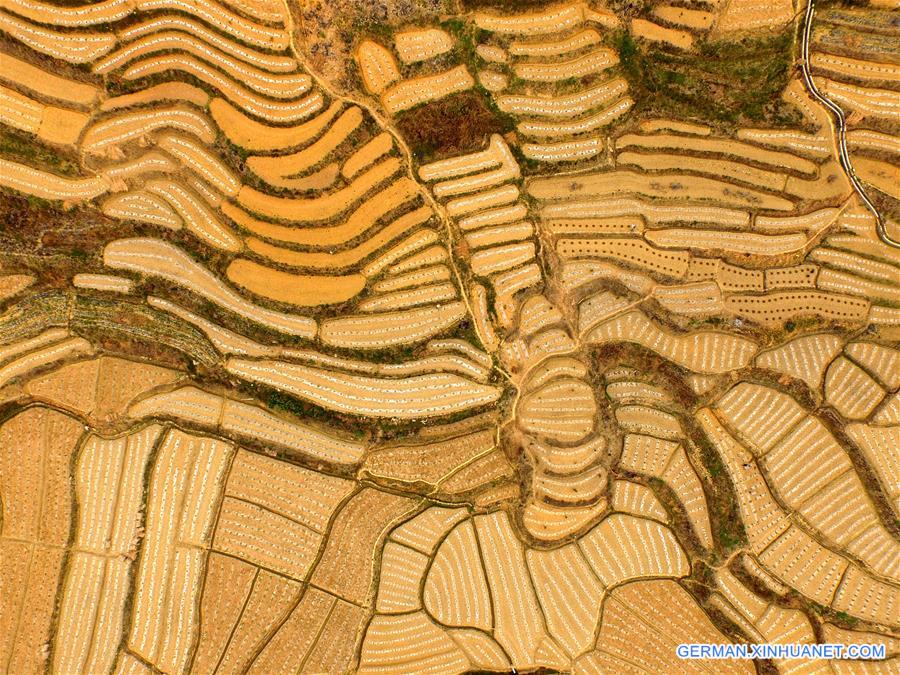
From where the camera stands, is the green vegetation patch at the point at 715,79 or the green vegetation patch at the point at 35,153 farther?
the green vegetation patch at the point at 715,79

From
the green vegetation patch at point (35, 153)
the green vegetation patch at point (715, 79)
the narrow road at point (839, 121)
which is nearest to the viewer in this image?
the green vegetation patch at point (35, 153)

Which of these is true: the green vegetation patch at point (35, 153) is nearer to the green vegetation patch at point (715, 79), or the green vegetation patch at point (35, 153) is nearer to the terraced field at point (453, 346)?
the terraced field at point (453, 346)

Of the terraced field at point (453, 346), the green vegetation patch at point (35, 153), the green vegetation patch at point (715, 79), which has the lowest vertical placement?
the terraced field at point (453, 346)

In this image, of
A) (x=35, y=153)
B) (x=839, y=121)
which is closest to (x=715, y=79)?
(x=839, y=121)

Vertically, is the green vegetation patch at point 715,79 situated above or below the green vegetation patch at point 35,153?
above

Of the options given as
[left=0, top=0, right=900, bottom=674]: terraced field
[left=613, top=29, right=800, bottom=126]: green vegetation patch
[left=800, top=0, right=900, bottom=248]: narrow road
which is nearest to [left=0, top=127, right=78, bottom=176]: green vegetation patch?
[left=0, top=0, right=900, bottom=674]: terraced field

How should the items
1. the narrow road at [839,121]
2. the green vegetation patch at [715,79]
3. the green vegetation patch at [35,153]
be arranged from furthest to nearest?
the green vegetation patch at [715,79] → the narrow road at [839,121] → the green vegetation patch at [35,153]

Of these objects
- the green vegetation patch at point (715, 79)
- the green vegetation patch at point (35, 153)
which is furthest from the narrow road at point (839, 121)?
the green vegetation patch at point (35, 153)

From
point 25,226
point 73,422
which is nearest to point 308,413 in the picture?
point 73,422

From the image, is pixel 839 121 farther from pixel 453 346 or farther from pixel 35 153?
pixel 35 153
